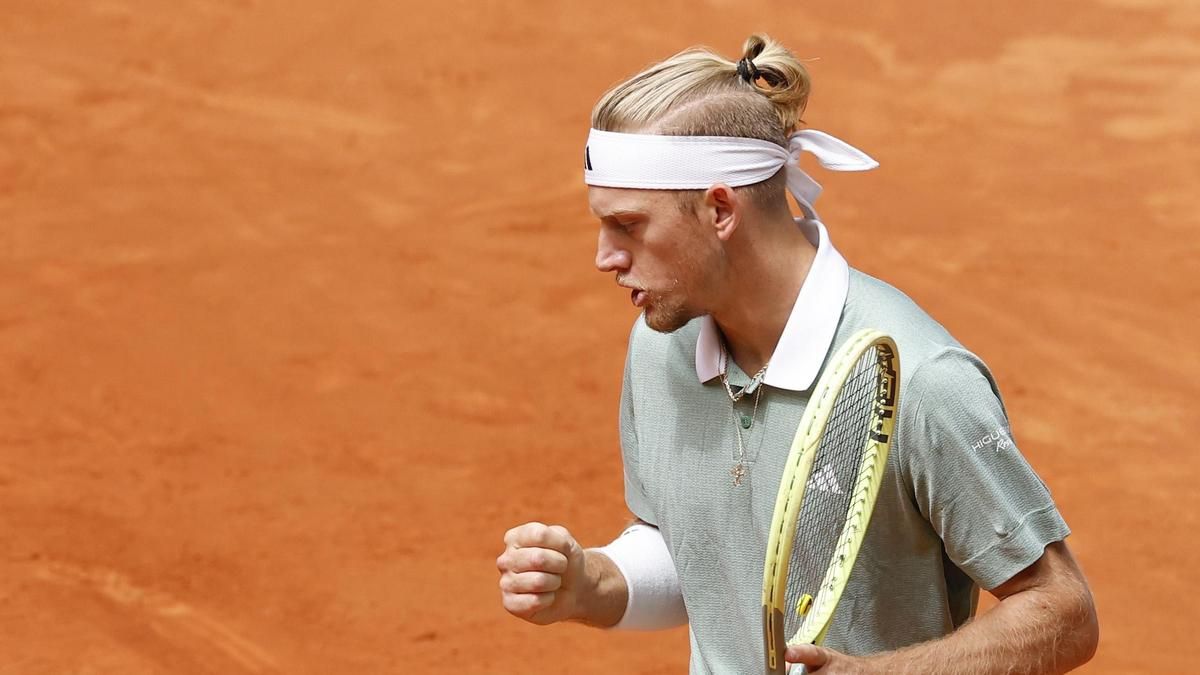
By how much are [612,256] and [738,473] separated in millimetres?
438

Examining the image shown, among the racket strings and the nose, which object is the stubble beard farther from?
the racket strings

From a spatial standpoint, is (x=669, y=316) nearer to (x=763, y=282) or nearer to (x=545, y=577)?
(x=763, y=282)

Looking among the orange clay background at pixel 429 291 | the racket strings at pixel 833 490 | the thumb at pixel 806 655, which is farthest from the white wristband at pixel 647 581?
the orange clay background at pixel 429 291

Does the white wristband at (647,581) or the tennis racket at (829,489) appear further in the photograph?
the white wristband at (647,581)

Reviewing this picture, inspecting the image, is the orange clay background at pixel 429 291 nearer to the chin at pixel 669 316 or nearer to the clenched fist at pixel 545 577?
the clenched fist at pixel 545 577

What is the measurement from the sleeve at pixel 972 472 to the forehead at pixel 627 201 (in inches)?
21.4

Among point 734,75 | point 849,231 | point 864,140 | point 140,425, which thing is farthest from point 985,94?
point 734,75

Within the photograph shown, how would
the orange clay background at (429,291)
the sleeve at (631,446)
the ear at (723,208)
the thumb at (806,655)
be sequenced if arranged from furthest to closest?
the orange clay background at (429,291)
the sleeve at (631,446)
the ear at (723,208)
the thumb at (806,655)

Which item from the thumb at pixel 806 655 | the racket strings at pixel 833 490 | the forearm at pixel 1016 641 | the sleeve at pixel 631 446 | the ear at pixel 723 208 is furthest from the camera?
the sleeve at pixel 631 446

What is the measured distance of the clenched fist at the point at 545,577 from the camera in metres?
2.76

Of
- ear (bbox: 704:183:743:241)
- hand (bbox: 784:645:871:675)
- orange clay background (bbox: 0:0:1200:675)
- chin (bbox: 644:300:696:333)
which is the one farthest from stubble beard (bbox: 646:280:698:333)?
orange clay background (bbox: 0:0:1200:675)

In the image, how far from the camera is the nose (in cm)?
278

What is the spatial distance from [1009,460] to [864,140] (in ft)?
18.6

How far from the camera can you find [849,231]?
7422mm
